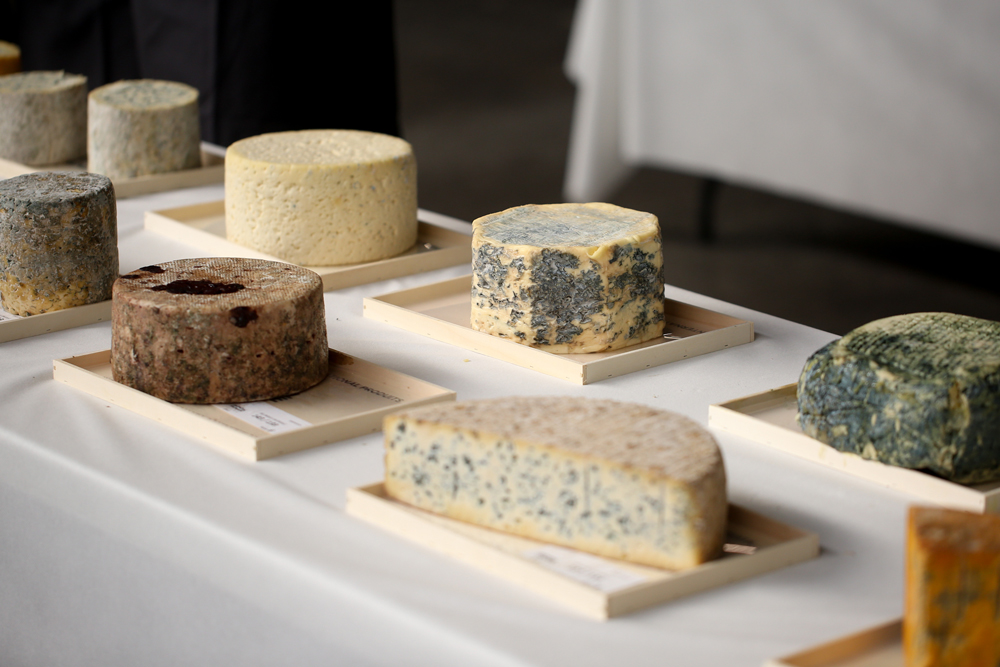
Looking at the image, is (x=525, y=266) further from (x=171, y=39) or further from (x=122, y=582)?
(x=171, y=39)

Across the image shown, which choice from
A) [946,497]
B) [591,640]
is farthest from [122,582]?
[946,497]

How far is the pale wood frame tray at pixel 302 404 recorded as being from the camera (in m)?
1.16

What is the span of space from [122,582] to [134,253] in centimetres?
80

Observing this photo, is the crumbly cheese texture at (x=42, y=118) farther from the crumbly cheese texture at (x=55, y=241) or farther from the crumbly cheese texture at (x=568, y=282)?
the crumbly cheese texture at (x=568, y=282)

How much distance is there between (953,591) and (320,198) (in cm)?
113

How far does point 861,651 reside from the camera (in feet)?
2.70

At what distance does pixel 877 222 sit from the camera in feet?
14.3

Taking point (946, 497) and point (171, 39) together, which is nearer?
point (946, 497)

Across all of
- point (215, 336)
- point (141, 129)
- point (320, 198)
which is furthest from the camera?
point (141, 129)

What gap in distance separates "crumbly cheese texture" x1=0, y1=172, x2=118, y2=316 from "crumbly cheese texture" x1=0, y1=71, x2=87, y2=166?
693mm

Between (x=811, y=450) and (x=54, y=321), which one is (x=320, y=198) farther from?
(x=811, y=450)

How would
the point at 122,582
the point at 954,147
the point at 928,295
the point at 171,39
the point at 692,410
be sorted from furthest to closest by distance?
1. the point at 928,295
2. the point at 954,147
3. the point at 171,39
4. the point at 692,410
5. the point at 122,582

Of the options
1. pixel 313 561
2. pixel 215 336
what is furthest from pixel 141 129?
pixel 313 561

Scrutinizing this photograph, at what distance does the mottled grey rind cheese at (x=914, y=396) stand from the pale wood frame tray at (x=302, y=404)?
1.29 ft
